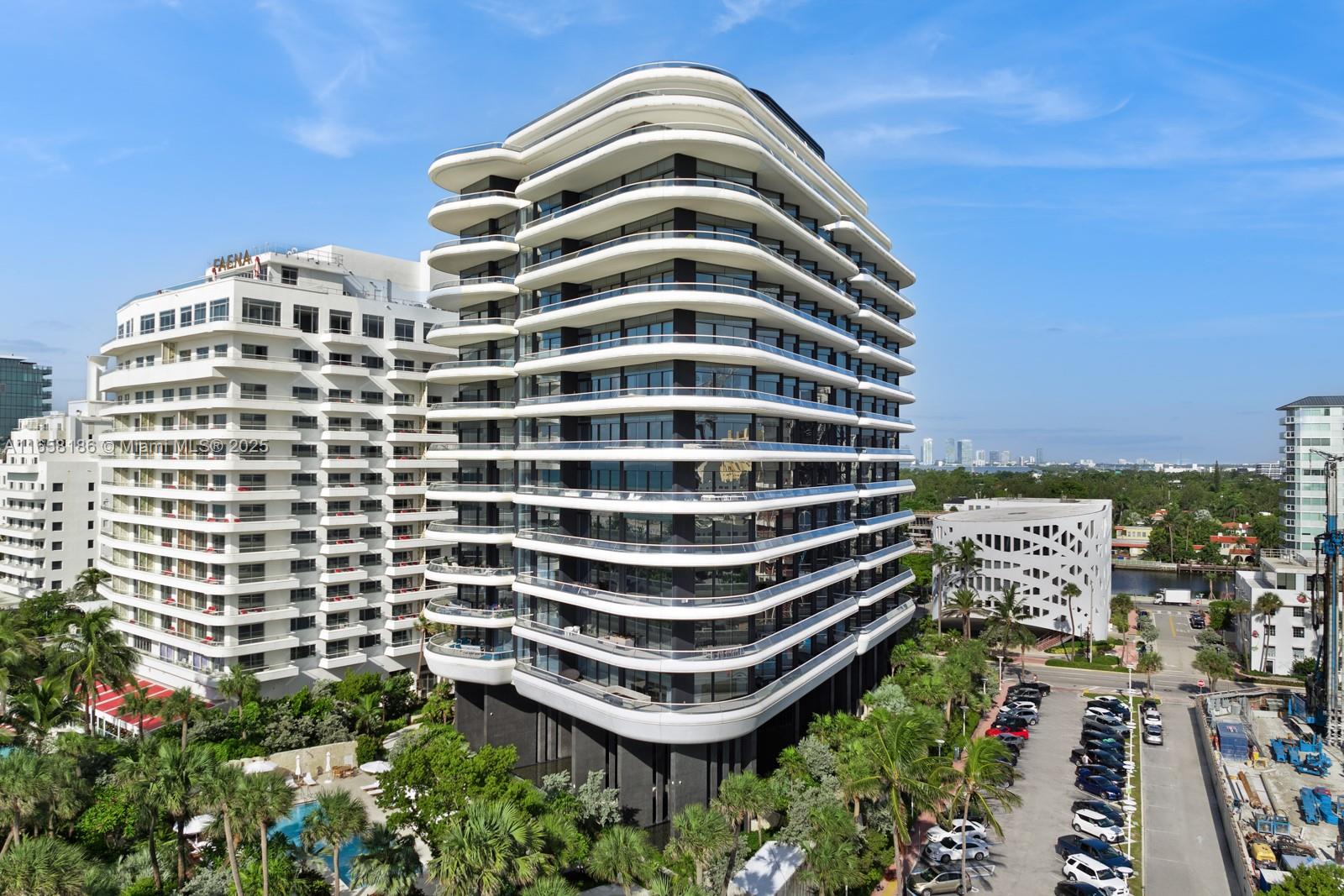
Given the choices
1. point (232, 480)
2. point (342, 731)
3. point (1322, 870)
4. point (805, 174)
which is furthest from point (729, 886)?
point (232, 480)

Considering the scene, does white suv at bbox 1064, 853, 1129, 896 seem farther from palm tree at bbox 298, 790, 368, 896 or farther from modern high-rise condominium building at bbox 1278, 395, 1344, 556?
modern high-rise condominium building at bbox 1278, 395, 1344, 556

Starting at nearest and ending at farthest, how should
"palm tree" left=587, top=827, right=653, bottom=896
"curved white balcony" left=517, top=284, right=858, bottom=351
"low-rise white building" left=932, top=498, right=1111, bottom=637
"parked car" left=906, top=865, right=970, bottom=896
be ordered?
"palm tree" left=587, top=827, right=653, bottom=896 → "parked car" left=906, top=865, right=970, bottom=896 → "curved white balcony" left=517, top=284, right=858, bottom=351 → "low-rise white building" left=932, top=498, right=1111, bottom=637

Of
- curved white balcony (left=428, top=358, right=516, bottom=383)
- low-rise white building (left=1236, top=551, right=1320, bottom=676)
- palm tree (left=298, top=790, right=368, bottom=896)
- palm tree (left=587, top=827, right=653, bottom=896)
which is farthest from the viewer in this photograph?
low-rise white building (left=1236, top=551, right=1320, bottom=676)

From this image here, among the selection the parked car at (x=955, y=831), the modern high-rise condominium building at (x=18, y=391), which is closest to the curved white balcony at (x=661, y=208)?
the parked car at (x=955, y=831)

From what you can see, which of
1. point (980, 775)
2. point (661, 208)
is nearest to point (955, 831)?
point (980, 775)

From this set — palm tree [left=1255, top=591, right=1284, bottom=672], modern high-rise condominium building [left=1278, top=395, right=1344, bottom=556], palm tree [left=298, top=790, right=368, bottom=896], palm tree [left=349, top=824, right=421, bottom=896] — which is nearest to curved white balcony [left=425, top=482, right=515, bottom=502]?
palm tree [left=298, top=790, right=368, bottom=896]

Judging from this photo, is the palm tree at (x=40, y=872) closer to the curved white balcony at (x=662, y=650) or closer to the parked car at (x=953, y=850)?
the curved white balcony at (x=662, y=650)

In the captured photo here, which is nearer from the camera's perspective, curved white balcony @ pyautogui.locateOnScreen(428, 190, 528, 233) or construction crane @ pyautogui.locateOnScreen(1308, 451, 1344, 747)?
curved white balcony @ pyautogui.locateOnScreen(428, 190, 528, 233)
